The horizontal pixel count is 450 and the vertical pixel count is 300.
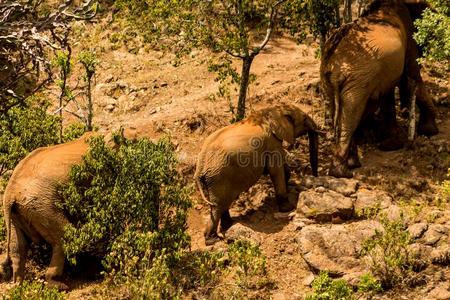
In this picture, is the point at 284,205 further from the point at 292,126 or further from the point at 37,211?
the point at 37,211

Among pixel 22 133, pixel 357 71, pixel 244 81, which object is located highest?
pixel 357 71

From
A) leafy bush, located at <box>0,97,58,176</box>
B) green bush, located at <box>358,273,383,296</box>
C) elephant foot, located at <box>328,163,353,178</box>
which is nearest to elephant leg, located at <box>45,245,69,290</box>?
leafy bush, located at <box>0,97,58,176</box>

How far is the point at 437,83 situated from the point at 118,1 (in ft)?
31.3

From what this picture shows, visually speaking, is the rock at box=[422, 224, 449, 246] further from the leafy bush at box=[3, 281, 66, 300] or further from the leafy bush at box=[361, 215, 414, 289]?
the leafy bush at box=[3, 281, 66, 300]

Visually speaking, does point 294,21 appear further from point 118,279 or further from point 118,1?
point 118,279

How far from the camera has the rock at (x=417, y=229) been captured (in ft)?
39.8

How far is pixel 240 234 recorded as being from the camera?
1305 cm

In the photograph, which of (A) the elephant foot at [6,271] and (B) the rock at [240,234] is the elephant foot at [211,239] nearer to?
(B) the rock at [240,234]

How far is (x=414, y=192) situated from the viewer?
14453 millimetres

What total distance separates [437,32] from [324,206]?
417 centimetres

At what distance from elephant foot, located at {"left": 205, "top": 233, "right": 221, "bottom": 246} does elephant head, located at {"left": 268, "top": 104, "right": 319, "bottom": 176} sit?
2.49 metres

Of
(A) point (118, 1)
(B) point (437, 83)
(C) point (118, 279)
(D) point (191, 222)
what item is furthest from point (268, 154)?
(B) point (437, 83)

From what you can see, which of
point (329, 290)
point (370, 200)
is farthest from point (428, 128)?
point (329, 290)

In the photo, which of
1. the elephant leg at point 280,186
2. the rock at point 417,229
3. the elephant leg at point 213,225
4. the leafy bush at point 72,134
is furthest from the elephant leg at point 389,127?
the leafy bush at point 72,134
